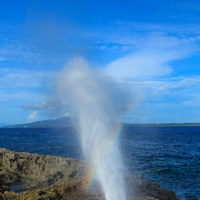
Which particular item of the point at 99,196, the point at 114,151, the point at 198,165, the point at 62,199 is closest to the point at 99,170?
the point at 114,151

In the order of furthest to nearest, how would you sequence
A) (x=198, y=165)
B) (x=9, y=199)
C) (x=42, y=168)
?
(x=198, y=165) < (x=42, y=168) < (x=9, y=199)

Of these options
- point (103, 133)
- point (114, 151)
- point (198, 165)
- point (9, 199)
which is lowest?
point (198, 165)

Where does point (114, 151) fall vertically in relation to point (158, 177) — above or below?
above

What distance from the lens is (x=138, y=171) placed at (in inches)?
1102

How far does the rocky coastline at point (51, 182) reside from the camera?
15857mm

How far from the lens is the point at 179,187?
2227cm

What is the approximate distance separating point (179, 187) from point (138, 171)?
6.42 m

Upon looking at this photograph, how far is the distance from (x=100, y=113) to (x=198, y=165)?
66.1 ft

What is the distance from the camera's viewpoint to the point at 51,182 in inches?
814

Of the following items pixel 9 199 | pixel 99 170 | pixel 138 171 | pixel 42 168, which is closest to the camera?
pixel 9 199

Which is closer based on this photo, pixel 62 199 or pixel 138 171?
pixel 62 199

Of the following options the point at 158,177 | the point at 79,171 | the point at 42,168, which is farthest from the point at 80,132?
the point at 158,177

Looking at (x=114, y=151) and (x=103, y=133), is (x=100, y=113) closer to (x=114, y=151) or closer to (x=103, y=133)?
(x=103, y=133)

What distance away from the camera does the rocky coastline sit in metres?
15.9
